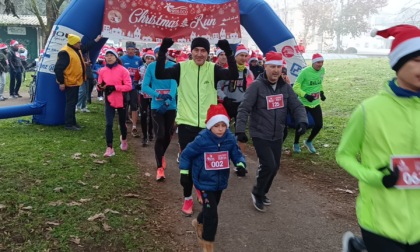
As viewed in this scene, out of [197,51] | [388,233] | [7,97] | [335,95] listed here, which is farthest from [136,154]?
[335,95]

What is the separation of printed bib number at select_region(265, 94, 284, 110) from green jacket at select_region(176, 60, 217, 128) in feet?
2.45

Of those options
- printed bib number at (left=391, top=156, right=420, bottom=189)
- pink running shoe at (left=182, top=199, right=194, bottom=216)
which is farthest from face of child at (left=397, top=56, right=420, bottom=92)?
pink running shoe at (left=182, top=199, right=194, bottom=216)

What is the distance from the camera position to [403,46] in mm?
2426

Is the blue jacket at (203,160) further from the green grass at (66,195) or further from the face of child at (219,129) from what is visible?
the green grass at (66,195)

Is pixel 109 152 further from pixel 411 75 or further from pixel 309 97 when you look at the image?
pixel 411 75

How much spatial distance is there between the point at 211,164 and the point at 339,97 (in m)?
14.8

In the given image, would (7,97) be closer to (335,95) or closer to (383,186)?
(335,95)

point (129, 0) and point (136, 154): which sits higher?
point (129, 0)

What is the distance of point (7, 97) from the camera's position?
16812 millimetres

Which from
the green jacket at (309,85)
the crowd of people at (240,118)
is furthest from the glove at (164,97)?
the green jacket at (309,85)

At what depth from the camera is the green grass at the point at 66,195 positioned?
4512 mm

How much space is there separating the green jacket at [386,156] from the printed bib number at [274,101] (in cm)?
286

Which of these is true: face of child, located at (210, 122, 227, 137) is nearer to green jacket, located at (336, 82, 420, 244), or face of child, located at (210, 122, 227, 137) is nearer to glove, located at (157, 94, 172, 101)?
green jacket, located at (336, 82, 420, 244)

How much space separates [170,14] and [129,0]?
1113 mm
